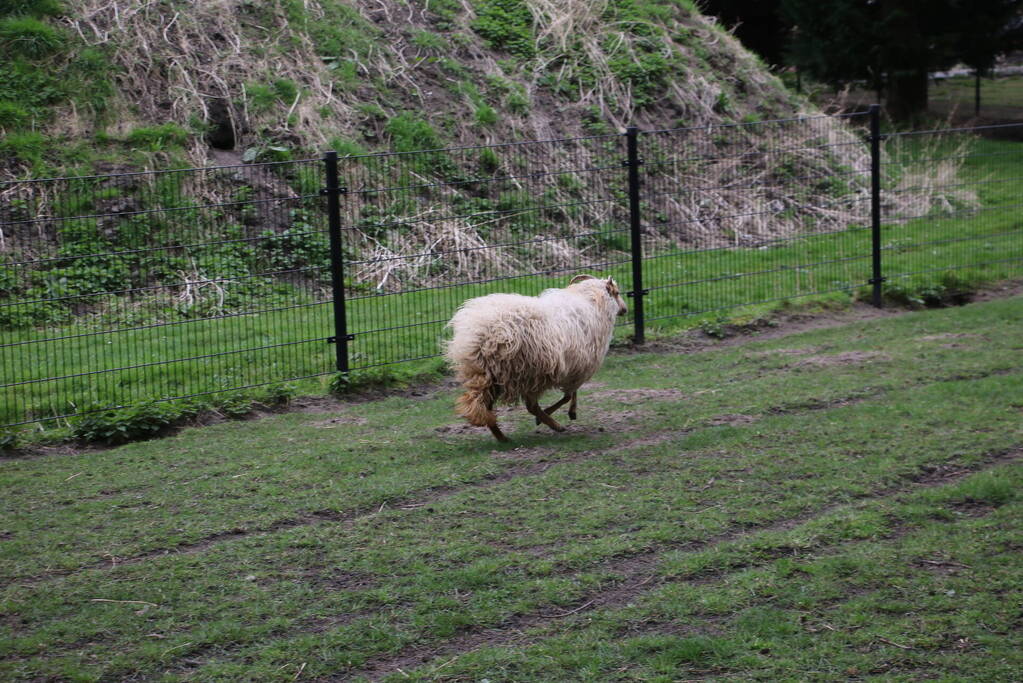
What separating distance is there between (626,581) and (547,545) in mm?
590

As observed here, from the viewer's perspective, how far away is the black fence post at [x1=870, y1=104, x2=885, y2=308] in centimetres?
1195

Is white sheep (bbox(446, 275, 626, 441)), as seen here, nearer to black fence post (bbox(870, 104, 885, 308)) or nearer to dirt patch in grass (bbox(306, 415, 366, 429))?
dirt patch in grass (bbox(306, 415, 366, 429))

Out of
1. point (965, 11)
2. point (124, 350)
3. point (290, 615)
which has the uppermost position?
point (965, 11)

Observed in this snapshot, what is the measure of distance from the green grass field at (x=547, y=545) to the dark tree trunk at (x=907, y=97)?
1695cm

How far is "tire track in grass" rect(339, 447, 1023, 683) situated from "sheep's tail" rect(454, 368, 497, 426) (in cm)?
217

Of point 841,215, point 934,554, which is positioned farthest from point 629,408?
point 841,215

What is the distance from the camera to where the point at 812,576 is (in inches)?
195

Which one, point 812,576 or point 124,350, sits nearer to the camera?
point 812,576

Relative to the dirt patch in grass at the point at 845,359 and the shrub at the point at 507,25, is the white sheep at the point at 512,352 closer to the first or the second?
the dirt patch in grass at the point at 845,359

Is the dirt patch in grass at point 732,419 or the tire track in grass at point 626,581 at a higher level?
the dirt patch in grass at point 732,419

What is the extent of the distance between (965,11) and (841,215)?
36.8 ft

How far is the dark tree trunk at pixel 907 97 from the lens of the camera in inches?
933

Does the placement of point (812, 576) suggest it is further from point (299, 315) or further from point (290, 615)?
point (299, 315)

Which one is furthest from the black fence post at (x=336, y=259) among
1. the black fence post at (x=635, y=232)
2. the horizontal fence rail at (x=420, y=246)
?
the black fence post at (x=635, y=232)
